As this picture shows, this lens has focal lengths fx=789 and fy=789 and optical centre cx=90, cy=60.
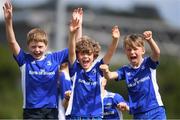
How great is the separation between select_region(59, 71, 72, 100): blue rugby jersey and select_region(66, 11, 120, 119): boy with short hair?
0.61 meters

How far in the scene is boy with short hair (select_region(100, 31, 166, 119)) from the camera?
12.1 metres

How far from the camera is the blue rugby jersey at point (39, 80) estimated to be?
Result: 11.6 meters

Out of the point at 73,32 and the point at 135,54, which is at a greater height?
the point at 73,32

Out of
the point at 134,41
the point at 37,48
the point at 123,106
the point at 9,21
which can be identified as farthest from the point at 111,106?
the point at 9,21

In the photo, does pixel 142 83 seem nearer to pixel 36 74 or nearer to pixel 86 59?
pixel 86 59

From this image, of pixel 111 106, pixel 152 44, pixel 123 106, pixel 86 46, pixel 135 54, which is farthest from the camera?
pixel 111 106

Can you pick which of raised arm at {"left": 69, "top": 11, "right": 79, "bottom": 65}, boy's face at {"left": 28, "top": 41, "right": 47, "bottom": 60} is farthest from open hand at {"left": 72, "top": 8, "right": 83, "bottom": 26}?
boy's face at {"left": 28, "top": 41, "right": 47, "bottom": 60}

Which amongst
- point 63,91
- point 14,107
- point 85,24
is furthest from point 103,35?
point 63,91

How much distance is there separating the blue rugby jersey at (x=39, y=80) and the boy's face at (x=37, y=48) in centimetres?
8

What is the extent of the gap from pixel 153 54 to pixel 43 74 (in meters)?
1.73

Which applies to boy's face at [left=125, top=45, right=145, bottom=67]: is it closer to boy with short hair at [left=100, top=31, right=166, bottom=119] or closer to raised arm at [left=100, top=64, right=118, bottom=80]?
boy with short hair at [left=100, top=31, right=166, bottom=119]

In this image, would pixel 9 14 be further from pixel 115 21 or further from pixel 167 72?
pixel 115 21

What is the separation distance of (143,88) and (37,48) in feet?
5.79

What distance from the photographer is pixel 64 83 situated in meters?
12.5
